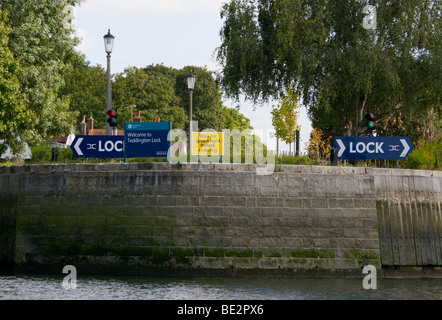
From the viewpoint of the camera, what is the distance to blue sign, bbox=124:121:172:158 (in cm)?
2089

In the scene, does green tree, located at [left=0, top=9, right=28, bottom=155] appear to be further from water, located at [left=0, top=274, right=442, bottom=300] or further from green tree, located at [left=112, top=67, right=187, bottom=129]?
green tree, located at [left=112, top=67, right=187, bottom=129]

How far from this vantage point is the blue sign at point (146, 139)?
20891mm

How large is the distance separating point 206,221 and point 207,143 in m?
6.14

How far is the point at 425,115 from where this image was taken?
32.9m

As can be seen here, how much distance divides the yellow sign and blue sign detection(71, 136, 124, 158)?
3.15 meters

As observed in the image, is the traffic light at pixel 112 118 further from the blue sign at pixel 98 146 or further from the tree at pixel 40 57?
the tree at pixel 40 57

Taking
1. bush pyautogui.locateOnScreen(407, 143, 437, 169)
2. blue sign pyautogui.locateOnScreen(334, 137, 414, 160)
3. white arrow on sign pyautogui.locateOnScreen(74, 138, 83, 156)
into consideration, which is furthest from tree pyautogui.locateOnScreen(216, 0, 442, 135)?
white arrow on sign pyautogui.locateOnScreen(74, 138, 83, 156)

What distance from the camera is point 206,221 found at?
64.8 feet

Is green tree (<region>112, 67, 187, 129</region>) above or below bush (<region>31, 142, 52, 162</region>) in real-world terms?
above

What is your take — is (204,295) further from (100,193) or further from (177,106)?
(177,106)

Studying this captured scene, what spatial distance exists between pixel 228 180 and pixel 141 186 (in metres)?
2.52

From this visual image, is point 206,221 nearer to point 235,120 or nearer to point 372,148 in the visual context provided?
point 372,148

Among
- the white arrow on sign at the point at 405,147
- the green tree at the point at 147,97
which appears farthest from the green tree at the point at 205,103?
the white arrow on sign at the point at 405,147
